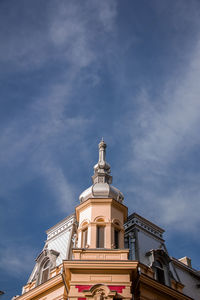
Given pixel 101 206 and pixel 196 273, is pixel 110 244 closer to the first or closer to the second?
pixel 101 206

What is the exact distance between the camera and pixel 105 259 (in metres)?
23.3

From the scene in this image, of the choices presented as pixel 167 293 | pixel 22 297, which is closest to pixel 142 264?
pixel 167 293

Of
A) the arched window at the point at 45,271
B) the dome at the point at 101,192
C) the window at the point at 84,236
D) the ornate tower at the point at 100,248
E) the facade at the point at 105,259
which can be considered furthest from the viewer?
the dome at the point at 101,192

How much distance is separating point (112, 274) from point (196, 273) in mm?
12478

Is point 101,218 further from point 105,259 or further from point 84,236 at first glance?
point 105,259

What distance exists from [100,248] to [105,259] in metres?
1.18

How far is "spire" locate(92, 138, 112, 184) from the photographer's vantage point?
30219 millimetres

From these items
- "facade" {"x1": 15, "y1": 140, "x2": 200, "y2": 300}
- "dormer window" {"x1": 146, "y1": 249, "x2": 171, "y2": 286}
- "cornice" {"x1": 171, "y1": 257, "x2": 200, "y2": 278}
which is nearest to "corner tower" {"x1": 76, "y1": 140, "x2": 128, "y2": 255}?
"facade" {"x1": 15, "y1": 140, "x2": 200, "y2": 300}

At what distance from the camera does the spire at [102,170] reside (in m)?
30.2

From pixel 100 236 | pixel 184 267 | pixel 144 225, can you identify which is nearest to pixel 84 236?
pixel 100 236

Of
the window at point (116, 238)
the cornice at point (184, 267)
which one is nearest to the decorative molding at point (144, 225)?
the cornice at point (184, 267)

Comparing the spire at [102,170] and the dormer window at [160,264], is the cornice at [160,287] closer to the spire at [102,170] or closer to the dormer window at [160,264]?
the dormer window at [160,264]

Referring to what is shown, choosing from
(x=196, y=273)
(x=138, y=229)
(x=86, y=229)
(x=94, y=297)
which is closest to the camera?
(x=94, y=297)

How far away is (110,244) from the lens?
81.7ft
